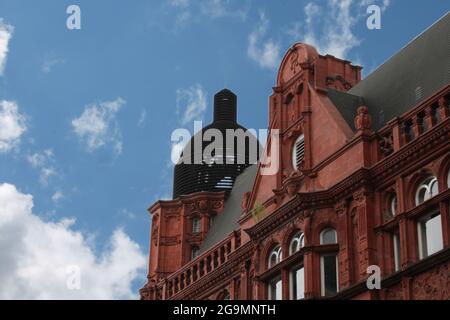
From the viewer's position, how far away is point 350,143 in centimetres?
4041

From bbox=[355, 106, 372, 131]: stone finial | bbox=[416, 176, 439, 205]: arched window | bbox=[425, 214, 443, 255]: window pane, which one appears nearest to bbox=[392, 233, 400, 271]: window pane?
bbox=[425, 214, 443, 255]: window pane

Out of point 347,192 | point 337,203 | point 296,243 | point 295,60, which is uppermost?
point 295,60

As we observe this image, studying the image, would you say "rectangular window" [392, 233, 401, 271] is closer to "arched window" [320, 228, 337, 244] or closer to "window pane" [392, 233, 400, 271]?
"window pane" [392, 233, 400, 271]

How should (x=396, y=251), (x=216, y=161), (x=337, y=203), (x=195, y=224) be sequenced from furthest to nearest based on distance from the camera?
1. (x=216, y=161)
2. (x=195, y=224)
3. (x=337, y=203)
4. (x=396, y=251)

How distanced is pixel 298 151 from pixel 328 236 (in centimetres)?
530

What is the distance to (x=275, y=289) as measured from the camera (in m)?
42.6

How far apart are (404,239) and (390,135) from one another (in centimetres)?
455

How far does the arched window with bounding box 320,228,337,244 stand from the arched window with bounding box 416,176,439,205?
418 cm

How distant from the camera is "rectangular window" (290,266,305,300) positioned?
1596 inches

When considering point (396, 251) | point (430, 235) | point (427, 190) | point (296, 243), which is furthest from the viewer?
point (296, 243)

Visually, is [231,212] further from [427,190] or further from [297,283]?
[427,190]

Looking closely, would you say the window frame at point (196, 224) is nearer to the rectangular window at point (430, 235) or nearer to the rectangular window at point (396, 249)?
the rectangular window at point (396, 249)

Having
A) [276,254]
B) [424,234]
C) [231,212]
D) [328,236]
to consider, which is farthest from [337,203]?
[231,212]
